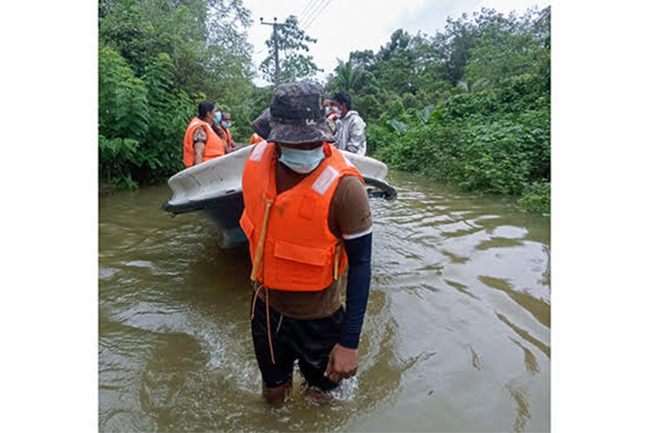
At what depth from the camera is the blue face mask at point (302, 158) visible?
163 cm

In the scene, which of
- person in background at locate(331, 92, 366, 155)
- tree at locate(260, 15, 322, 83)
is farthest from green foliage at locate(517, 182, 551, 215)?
tree at locate(260, 15, 322, 83)

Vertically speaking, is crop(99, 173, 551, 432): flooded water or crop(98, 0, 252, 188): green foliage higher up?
crop(98, 0, 252, 188): green foliage

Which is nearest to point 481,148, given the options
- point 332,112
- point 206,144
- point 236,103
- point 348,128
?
point 332,112

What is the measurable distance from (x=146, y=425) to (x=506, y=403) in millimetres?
1980

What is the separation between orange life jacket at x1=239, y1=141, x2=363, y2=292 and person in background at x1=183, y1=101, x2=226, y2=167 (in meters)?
3.10

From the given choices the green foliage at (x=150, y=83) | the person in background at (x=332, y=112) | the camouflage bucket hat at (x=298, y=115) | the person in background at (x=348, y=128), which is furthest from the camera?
the green foliage at (x=150, y=83)

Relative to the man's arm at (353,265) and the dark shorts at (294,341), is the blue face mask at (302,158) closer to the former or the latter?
the man's arm at (353,265)

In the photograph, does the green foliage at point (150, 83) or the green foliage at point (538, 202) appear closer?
the green foliage at point (538, 202)

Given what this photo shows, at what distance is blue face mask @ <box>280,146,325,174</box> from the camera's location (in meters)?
1.63

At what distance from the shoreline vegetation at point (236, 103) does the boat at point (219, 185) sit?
3844 mm

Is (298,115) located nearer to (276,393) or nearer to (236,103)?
(276,393)

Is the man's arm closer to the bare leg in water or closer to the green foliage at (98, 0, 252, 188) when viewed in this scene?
the bare leg in water

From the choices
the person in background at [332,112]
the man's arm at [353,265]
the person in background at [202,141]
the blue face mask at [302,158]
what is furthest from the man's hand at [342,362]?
the person in background at [332,112]

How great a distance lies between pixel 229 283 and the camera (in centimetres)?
398
